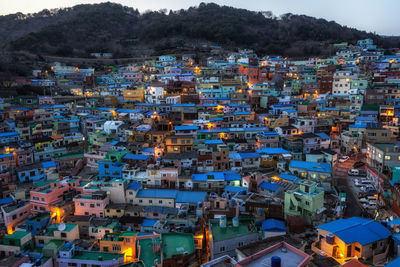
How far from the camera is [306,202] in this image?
53.1 feet

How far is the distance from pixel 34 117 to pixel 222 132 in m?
18.9

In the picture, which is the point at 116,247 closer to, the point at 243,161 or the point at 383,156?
the point at 243,161

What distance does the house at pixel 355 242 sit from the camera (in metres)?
11.4

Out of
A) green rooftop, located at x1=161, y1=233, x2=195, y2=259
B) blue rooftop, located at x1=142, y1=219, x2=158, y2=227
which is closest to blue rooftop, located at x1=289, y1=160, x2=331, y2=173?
green rooftop, located at x1=161, y1=233, x2=195, y2=259

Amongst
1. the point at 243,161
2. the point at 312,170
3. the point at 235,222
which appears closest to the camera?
the point at 235,222

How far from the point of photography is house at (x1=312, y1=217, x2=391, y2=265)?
11.4m

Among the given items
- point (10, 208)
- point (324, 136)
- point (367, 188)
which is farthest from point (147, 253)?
point (324, 136)

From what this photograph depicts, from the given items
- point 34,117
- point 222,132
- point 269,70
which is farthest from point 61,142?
point 269,70

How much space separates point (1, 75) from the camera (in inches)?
1679

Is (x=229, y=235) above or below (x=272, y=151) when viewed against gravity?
below

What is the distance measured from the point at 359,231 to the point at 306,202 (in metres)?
4.31

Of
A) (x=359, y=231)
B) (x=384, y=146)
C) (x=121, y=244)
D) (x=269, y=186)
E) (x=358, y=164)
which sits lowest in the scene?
(x=121, y=244)

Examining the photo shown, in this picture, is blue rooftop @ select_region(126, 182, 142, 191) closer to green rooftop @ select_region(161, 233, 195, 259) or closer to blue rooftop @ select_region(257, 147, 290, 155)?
green rooftop @ select_region(161, 233, 195, 259)

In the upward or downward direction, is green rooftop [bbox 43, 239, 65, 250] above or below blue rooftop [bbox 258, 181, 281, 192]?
below
